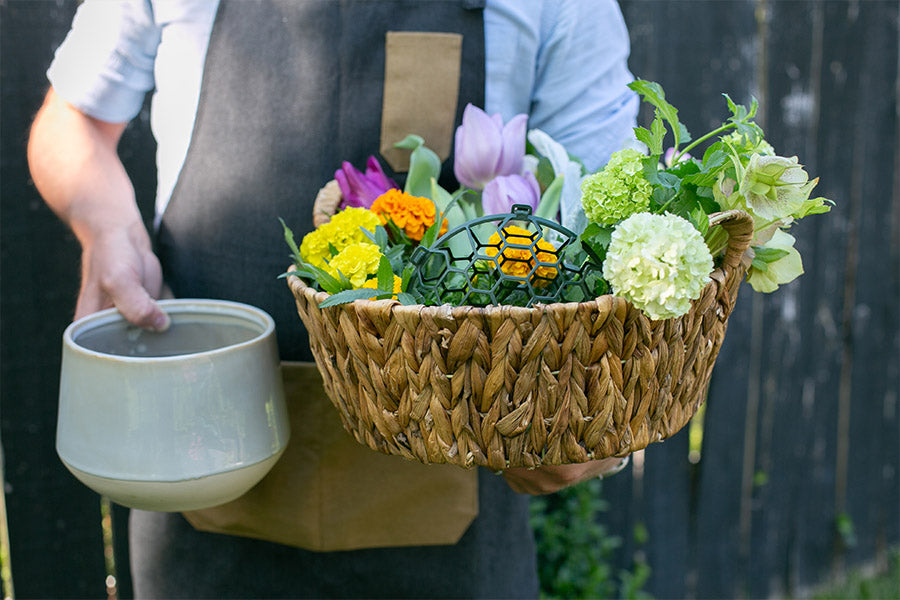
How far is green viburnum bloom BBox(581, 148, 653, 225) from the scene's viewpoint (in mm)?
554

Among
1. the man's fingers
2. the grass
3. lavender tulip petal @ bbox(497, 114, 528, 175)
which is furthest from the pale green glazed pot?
the grass

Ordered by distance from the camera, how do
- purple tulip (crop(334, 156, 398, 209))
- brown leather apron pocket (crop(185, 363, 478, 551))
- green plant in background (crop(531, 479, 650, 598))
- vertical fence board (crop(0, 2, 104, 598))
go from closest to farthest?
purple tulip (crop(334, 156, 398, 209))
brown leather apron pocket (crop(185, 363, 478, 551))
vertical fence board (crop(0, 2, 104, 598))
green plant in background (crop(531, 479, 650, 598))

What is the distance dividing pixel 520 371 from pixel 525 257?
0.09 meters

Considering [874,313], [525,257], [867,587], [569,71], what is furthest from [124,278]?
[867,587]

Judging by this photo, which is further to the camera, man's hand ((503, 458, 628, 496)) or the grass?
the grass

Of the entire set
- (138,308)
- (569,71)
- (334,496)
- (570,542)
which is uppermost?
(569,71)

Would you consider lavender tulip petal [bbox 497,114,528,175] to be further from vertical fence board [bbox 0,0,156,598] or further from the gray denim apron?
vertical fence board [bbox 0,0,156,598]

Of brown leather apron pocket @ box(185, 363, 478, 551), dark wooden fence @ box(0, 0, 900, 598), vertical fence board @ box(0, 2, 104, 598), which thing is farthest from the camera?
dark wooden fence @ box(0, 0, 900, 598)

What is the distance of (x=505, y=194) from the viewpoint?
667 millimetres

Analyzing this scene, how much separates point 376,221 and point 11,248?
67 centimetres

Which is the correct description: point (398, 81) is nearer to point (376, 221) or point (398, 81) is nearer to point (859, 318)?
point (376, 221)

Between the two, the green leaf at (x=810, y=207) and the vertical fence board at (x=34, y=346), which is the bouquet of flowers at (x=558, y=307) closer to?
the green leaf at (x=810, y=207)

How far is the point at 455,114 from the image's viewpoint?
0.81 m

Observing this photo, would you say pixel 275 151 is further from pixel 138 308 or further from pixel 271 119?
pixel 138 308
